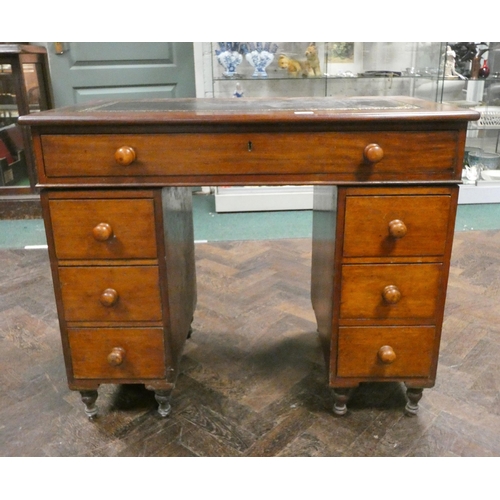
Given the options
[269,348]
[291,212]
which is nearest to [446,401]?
[269,348]

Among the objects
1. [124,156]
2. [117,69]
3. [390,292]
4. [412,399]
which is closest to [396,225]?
[390,292]

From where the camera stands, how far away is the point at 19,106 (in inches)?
123

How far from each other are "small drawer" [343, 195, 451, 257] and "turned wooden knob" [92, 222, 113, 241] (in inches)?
23.7

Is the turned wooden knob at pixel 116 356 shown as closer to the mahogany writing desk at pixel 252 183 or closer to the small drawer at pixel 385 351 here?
the mahogany writing desk at pixel 252 183

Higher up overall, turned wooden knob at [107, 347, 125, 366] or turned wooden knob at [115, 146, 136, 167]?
turned wooden knob at [115, 146, 136, 167]

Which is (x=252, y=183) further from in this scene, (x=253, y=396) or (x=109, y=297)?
(x=253, y=396)

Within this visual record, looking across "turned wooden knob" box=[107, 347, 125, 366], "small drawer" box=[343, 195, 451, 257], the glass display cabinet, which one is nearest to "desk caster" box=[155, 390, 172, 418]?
"turned wooden knob" box=[107, 347, 125, 366]

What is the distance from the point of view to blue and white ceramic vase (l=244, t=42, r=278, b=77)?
3.33m

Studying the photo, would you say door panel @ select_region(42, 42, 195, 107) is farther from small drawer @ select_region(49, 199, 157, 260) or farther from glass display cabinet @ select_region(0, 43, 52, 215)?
small drawer @ select_region(49, 199, 157, 260)

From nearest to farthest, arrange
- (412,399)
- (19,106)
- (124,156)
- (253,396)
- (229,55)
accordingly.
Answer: (124,156) < (412,399) < (253,396) < (19,106) < (229,55)

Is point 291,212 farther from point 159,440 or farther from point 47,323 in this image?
point 159,440

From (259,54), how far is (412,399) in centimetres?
260

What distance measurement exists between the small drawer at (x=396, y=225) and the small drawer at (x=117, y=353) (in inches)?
23.2

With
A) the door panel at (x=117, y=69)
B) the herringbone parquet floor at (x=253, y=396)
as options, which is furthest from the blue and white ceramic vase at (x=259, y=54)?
the herringbone parquet floor at (x=253, y=396)
